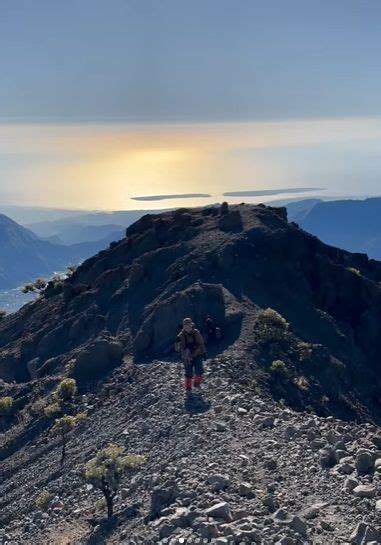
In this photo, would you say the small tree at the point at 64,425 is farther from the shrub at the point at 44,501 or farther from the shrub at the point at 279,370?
the shrub at the point at 279,370

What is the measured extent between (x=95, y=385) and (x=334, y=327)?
15263mm

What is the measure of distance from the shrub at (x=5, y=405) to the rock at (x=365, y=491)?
25071mm

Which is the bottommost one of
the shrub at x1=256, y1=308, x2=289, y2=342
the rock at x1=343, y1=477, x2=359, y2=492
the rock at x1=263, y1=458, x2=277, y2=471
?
the rock at x1=263, y1=458, x2=277, y2=471

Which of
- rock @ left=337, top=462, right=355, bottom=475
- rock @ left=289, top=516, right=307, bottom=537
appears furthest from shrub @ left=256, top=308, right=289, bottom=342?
rock @ left=289, top=516, right=307, bottom=537

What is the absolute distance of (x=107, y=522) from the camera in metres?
24.8

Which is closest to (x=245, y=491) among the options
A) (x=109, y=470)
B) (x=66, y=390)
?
(x=109, y=470)

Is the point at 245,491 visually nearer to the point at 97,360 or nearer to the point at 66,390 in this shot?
the point at 66,390

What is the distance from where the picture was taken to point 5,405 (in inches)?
1640

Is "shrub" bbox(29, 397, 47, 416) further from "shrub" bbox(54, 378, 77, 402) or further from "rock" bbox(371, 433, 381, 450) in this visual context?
"rock" bbox(371, 433, 381, 450)

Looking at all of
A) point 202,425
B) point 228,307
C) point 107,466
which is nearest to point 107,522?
point 107,466

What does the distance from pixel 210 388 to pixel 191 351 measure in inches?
74.7

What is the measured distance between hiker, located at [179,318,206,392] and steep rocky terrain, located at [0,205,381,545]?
0.66 metres

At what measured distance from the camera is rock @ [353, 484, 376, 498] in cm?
2148

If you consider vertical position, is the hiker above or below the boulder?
above
